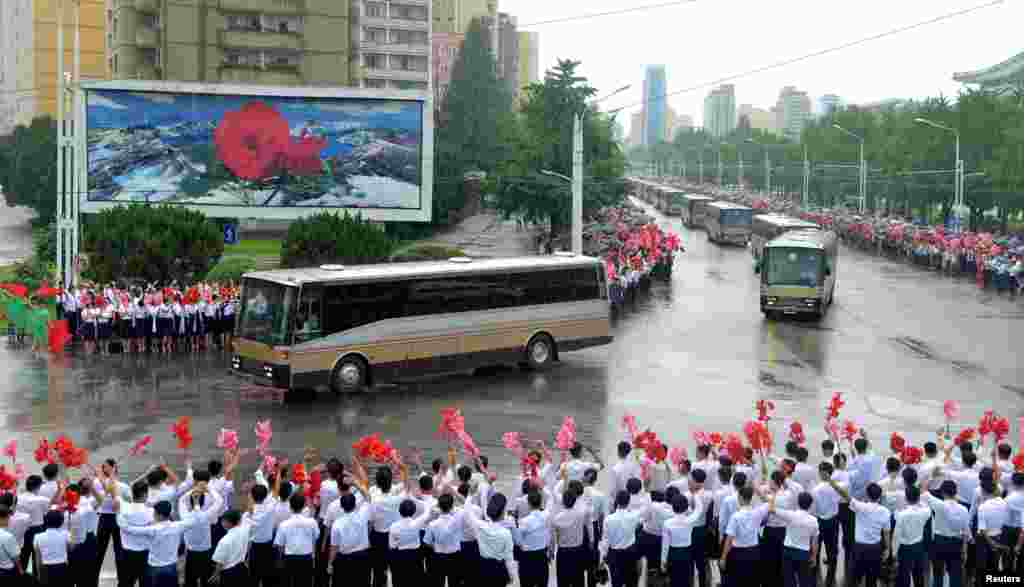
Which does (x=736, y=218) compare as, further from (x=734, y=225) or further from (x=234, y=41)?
(x=234, y=41)

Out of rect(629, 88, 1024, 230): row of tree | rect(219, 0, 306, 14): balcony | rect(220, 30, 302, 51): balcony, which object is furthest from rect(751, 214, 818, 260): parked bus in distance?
rect(219, 0, 306, 14): balcony

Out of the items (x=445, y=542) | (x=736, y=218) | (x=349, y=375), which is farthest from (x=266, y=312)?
(x=736, y=218)

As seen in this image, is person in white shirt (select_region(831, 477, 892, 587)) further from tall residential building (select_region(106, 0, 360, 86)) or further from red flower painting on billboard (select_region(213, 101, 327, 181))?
tall residential building (select_region(106, 0, 360, 86))

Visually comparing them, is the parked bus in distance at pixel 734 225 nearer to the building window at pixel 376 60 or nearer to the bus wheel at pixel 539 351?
the building window at pixel 376 60

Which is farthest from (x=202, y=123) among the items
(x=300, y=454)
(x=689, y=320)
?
(x=300, y=454)

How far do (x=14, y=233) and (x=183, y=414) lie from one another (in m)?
57.3

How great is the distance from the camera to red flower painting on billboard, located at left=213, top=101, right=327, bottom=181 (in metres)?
43.6

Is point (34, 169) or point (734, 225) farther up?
point (34, 169)

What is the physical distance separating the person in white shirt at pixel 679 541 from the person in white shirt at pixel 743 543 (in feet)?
1.00

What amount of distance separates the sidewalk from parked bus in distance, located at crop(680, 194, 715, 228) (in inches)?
416

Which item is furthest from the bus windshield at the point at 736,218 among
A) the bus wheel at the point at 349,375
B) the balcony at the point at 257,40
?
the bus wheel at the point at 349,375

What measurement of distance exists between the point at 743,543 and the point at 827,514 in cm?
134

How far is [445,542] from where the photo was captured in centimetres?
1041

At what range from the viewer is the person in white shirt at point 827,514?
1125 centimetres
